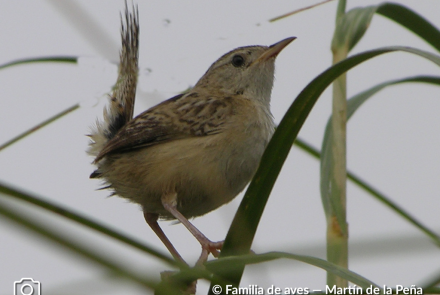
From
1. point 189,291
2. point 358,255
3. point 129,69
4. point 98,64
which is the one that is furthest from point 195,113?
point 358,255

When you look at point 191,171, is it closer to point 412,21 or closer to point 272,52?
point 272,52

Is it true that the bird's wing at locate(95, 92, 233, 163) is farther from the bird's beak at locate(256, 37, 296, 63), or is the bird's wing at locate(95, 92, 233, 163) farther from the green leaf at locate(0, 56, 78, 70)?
the green leaf at locate(0, 56, 78, 70)

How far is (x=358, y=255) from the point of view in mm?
877

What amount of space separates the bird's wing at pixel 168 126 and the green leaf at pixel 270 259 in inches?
77.5

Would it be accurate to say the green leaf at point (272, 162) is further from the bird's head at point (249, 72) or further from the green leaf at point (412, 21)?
the bird's head at point (249, 72)

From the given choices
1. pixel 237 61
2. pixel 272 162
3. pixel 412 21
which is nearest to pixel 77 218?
pixel 272 162

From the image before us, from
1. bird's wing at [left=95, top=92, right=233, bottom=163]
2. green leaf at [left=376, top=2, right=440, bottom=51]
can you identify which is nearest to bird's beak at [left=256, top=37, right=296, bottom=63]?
bird's wing at [left=95, top=92, right=233, bottom=163]

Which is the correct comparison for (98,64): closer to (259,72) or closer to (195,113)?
(195,113)

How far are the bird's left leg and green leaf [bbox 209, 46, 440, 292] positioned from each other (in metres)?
1.21

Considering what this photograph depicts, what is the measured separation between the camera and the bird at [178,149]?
3127 millimetres

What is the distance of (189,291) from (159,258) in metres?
1.26

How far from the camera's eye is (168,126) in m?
3.40

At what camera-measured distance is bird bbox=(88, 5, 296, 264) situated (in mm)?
3127

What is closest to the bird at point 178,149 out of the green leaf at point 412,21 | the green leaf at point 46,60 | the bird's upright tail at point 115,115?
the bird's upright tail at point 115,115
